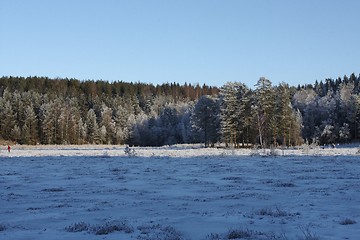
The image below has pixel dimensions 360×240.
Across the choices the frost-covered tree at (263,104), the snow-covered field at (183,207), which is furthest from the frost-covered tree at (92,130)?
the snow-covered field at (183,207)

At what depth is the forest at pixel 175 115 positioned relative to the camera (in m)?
66.6

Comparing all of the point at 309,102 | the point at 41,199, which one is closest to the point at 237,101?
the point at 309,102

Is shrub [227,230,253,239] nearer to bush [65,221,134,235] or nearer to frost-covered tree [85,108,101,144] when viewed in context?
bush [65,221,134,235]

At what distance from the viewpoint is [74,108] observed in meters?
120

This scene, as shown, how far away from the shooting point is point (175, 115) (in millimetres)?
121750

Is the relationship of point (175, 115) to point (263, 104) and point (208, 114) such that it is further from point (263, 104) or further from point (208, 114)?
point (263, 104)

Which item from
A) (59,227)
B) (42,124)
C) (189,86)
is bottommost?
(59,227)

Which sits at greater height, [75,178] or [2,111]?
[2,111]

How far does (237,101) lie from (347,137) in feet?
102

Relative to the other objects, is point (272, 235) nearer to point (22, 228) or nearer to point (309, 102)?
point (22, 228)

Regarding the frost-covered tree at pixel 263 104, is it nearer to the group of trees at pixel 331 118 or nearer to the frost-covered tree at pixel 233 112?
the frost-covered tree at pixel 233 112

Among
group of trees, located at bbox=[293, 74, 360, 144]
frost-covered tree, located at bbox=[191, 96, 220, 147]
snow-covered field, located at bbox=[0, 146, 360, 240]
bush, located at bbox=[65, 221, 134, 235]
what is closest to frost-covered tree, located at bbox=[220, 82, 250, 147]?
frost-covered tree, located at bbox=[191, 96, 220, 147]

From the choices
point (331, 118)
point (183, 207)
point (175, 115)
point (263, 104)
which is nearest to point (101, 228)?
point (183, 207)

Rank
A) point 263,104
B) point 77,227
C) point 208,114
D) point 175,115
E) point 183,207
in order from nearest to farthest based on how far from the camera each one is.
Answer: point 77,227, point 183,207, point 263,104, point 208,114, point 175,115
